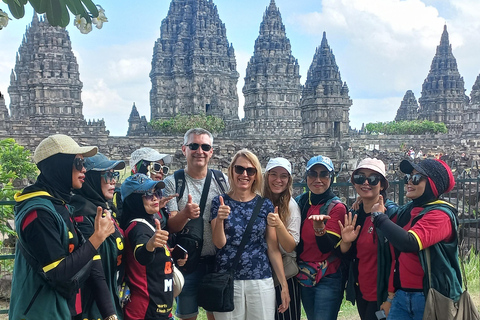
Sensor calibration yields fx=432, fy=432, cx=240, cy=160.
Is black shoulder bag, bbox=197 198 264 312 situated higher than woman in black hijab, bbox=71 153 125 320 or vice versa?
woman in black hijab, bbox=71 153 125 320

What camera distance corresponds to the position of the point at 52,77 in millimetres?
42062

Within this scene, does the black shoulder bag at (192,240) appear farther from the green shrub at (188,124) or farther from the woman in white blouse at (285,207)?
the green shrub at (188,124)

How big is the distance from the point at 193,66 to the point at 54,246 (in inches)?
1931

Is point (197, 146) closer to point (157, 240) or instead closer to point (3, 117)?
point (157, 240)

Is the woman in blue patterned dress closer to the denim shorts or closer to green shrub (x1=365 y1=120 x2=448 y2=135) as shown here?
the denim shorts

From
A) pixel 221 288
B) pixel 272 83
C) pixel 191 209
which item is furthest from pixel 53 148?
pixel 272 83

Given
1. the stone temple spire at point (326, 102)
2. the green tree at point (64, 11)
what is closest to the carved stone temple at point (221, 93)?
the stone temple spire at point (326, 102)

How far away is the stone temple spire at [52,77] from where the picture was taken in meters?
41.5

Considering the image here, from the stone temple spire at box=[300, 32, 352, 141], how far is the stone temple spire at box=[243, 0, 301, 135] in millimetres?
15868

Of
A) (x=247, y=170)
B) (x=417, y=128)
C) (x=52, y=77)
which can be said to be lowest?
(x=247, y=170)

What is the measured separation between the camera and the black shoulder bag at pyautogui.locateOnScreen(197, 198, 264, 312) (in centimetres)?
314

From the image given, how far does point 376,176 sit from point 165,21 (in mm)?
54889

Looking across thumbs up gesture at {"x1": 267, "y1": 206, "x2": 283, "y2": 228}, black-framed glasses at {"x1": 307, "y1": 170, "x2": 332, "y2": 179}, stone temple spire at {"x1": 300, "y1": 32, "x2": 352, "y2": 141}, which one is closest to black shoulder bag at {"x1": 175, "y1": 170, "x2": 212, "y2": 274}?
thumbs up gesture at {"x1": 267, "y1": 206, "x2": 283, "y2": 228}

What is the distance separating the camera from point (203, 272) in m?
3.49
